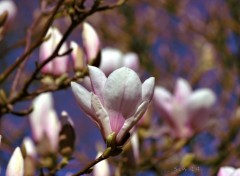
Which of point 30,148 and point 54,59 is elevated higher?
point 54,59

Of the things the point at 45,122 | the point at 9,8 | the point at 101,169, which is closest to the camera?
the point at 101,169

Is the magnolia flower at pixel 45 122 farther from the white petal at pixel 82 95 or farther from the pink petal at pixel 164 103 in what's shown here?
the white petal at pixel 82 95

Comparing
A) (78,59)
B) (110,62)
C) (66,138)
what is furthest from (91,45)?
(110,62)

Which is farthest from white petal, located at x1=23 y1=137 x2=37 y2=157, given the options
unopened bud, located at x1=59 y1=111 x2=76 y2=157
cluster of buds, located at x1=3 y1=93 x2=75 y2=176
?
unopened bud, located at x1=59 y1=111 x2=76 y2=157

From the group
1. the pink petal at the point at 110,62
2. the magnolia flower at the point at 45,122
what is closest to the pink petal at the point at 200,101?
the pink petal at the point at 110,62

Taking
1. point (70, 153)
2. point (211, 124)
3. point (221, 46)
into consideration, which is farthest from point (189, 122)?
point (221, 46)

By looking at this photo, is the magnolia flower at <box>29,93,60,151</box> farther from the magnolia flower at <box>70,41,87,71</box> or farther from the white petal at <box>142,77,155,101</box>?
the white petal at <box>142,77,155,101</box>

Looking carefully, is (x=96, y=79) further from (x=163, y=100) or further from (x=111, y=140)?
(x=163, y=100)

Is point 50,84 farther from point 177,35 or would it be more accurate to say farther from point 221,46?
point 177,35
